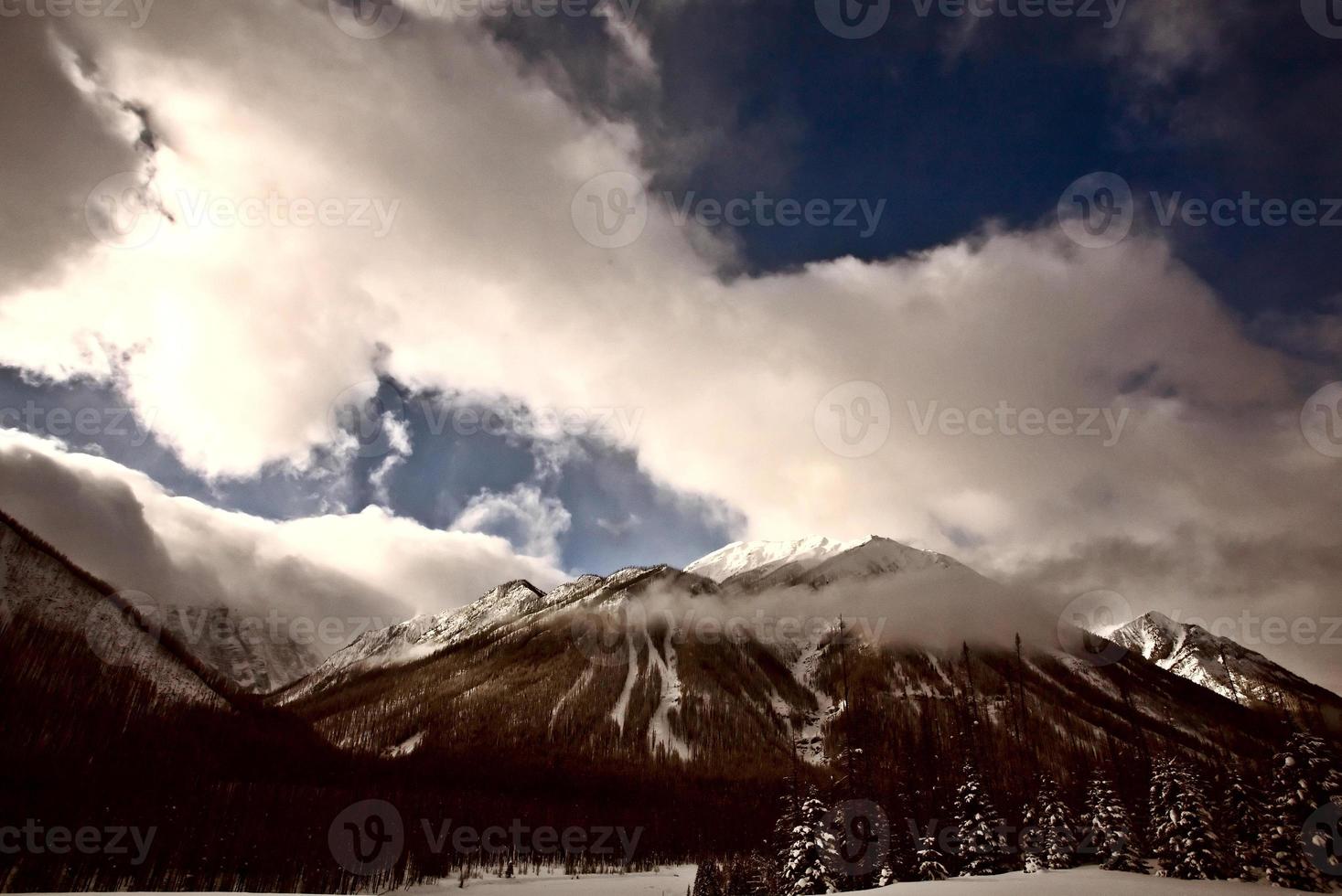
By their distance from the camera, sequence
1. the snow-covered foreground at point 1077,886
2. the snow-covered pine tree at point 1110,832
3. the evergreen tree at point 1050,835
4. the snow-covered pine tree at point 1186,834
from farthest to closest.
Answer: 1. the evergreen tree at point 1050,835
2. the snow-covered pine tree at point 1110,832
3. the snow-covered pine tree at point 1186,834
4. the snow-covered foreground at point 1077,886

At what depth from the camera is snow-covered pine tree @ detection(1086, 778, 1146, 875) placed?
2016 inches

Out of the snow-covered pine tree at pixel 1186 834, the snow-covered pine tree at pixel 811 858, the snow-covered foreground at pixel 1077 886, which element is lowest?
the snow-covered pine tree at pixel 811 858

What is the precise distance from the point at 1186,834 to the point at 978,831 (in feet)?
55.2

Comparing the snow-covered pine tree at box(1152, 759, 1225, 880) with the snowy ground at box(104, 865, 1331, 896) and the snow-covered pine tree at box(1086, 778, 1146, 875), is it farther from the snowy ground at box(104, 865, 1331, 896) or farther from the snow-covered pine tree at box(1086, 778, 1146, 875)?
the snow-covered pine tree at box(1086, 778, 1146, 875)

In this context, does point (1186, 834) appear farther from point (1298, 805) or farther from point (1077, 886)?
point (1077, 886)

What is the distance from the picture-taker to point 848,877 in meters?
59.8

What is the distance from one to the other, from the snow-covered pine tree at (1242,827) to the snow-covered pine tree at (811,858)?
27963mm

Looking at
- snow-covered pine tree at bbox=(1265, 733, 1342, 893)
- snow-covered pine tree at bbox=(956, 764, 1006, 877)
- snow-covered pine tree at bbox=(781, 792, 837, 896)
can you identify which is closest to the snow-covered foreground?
snow-covered pine tree at bbox=(1265, 733, 1342, 893)

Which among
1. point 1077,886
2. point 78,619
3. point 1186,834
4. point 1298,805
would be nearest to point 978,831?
point 1186,834

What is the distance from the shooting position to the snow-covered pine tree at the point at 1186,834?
4431cm

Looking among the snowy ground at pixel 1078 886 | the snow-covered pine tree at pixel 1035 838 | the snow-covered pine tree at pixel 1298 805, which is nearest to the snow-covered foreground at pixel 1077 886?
the snowy ground at pixel 1078 886

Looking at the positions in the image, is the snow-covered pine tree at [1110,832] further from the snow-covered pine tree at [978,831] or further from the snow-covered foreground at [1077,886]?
the snow-covered pine tree at [978,831]

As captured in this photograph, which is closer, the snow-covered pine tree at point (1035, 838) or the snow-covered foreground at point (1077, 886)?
the snow-covered foreground at point (1077, 886)

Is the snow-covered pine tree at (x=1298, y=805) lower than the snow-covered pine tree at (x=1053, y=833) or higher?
higher
